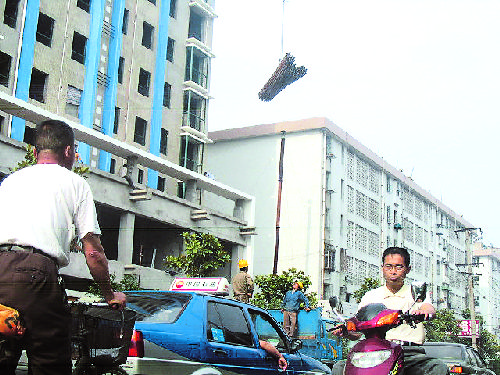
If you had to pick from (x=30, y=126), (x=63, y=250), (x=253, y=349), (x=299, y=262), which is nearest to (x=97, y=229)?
(x=63, y=250)

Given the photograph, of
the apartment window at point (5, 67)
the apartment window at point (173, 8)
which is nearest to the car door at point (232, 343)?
the apartment window at point (5, 67)

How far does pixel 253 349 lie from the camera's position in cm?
734

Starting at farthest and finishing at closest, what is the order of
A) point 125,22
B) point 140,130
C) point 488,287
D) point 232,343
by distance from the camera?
point 488,287 < point 140,130 < point 125,22 < point 232,343

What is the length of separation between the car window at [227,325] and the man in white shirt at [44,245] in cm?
330

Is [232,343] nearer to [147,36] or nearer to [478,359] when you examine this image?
[478,359]

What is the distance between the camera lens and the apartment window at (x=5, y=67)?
28125mm

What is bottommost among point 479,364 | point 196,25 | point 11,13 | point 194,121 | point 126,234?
point 479,364

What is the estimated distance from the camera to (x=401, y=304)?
212 inches

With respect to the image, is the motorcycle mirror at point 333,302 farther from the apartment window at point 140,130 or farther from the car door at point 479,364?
the apartment window at point 140,130

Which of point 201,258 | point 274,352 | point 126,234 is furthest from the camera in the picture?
point 126,234

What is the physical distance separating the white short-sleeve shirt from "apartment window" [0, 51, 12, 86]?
86.8 feet

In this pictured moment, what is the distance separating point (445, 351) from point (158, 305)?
663 centimetres

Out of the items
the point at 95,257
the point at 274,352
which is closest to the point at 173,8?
the point at 274,352

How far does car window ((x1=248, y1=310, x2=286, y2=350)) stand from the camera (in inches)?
302
